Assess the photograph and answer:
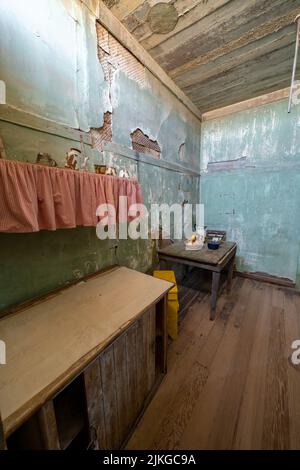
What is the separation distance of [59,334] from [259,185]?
3.20m

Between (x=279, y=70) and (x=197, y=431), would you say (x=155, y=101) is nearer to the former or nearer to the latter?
(x=279, y=70)

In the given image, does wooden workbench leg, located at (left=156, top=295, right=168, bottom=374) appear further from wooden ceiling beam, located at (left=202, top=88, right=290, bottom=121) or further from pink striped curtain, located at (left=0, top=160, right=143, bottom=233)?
wooden ceiling beam, located at (left=202, top=88, right=290, bottom=121)

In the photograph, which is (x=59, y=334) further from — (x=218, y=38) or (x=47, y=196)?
(x=218, y=38)

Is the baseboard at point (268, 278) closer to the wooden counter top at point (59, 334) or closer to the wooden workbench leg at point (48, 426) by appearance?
the wooden counter top at point (59, 334)

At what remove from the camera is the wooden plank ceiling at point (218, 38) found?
1.40 metres

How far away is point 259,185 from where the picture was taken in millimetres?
2783

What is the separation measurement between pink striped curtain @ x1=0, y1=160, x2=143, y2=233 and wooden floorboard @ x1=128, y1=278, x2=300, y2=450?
4.66 feet

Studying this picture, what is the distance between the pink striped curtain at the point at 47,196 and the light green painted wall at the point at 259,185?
237cm

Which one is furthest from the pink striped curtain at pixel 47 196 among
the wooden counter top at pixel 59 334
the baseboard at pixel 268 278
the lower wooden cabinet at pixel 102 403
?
the baseboard at pixel 268 278

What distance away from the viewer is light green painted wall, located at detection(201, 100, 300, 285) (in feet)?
8.33

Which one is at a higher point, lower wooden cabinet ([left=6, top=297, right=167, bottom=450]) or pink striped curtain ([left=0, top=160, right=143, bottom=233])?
pink striped curtain ([left=0, top=160, right=143, bottom=233])

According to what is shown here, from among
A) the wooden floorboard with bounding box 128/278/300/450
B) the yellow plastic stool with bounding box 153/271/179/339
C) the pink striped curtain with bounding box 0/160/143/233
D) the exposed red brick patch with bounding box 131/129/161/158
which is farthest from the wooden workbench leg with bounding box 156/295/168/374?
the exposed red brick patch with bounding box 131/129/161/158

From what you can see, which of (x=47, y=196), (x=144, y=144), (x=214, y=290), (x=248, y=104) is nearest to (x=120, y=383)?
(x=47, y=196)

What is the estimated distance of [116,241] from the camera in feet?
5.71
